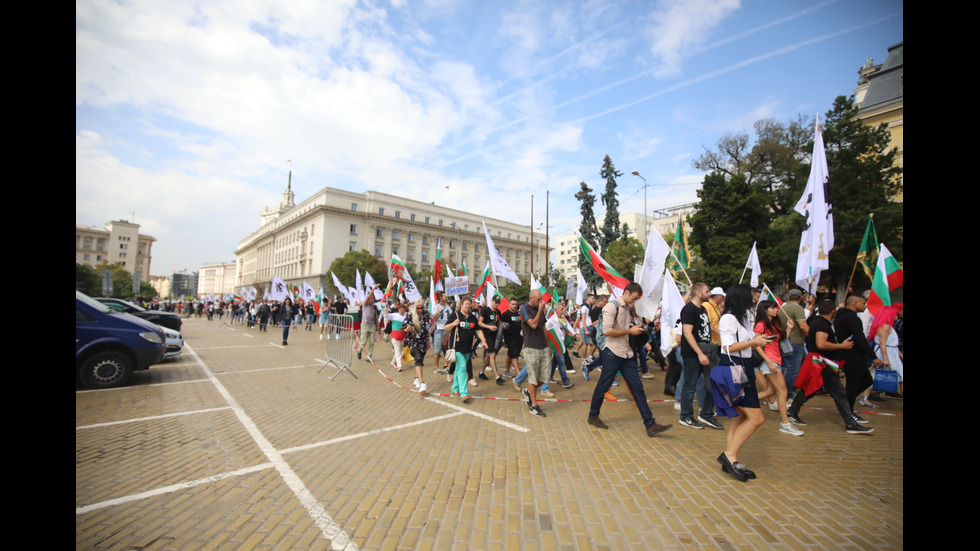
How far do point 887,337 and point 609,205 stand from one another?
1253 inches

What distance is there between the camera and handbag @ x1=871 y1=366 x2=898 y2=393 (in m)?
6.77

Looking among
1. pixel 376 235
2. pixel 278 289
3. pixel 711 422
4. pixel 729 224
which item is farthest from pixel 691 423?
pixel 376 235

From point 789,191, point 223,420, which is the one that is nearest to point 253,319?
point 223,420

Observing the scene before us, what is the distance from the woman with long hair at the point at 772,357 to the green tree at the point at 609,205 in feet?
109

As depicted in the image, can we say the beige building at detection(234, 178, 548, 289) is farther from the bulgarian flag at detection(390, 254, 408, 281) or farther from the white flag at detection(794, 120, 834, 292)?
the white flag at detection(794, 120, 834, 292)

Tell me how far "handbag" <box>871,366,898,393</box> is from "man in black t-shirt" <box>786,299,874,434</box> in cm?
170

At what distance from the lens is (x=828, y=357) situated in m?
5.63

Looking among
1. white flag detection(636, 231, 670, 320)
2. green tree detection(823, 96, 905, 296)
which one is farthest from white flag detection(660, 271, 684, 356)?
green tree detection(823, 96, 905, 296)

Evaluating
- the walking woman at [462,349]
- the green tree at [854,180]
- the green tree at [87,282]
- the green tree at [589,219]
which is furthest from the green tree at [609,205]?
the green tree at [87,282]

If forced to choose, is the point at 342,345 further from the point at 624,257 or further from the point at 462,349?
the point at 624,257
